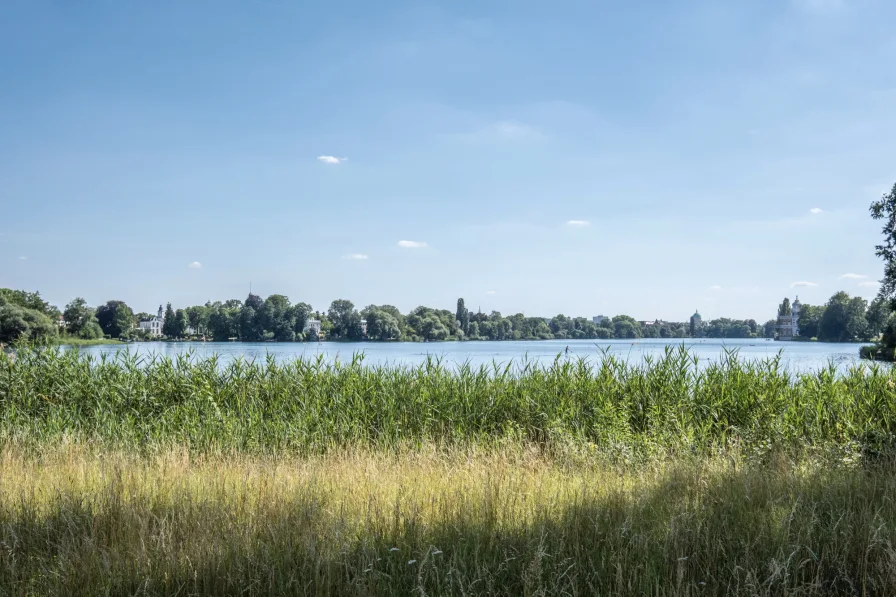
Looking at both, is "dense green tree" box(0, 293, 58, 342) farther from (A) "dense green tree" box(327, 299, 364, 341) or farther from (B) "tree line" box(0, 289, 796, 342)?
(A) "dense green tree" box(327, 299, 364, 341)

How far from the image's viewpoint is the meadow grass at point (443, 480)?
12.9ft

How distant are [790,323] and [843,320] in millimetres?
28000

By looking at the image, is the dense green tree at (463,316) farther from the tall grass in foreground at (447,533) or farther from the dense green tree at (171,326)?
the tall grass in foreground at (447,533)

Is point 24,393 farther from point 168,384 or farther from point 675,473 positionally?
point 675,473

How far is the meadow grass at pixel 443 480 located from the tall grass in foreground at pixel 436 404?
0.05m

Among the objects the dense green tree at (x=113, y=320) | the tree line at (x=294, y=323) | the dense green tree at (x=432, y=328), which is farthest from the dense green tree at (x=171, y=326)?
the dense green tree at (x=432, y=328)

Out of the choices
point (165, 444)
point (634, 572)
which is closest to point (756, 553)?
point (634, 572)

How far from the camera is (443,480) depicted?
5.95 m

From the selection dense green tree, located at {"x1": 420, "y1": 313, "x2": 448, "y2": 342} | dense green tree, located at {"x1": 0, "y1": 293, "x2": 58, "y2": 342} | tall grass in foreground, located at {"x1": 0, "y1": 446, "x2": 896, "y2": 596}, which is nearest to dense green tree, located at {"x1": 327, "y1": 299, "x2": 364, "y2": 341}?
dense green tree, located at {"x1": 420, "y1": 313, "x2": 448, "y2": 342}

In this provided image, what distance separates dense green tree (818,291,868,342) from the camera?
8262 centimetres

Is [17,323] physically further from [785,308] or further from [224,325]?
[785,308]

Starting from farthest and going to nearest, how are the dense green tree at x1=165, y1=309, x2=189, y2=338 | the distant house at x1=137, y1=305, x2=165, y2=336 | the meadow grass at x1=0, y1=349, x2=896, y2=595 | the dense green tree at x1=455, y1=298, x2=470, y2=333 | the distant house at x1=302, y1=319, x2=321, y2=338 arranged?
1. the distant house at x1=137, y1=305, x2=165, y2=336
2. the dense green tree at x1=455, y1=298, x2=470, y2=333
3. the dense green tree at x1=165, y1=309, x2=189, y2=338
4. the distant house at x1=302, y1=319, x2=321, y2=338
5. the meadow grass at x1=0, y1=349, x2=896, y2=595

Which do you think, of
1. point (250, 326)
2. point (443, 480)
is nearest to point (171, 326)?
point (250, 326)

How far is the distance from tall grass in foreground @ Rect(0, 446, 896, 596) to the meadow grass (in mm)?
25
